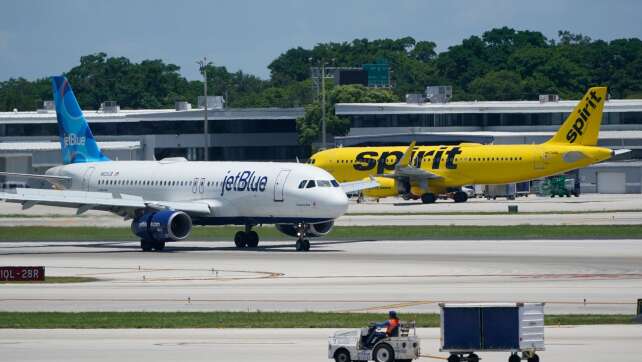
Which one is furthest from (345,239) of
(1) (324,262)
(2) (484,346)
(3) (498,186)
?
(3) (498,186)

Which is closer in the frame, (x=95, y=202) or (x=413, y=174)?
(x=95, y=202)

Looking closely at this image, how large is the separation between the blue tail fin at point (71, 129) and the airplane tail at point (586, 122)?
1793 inches

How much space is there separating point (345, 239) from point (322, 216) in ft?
28.8

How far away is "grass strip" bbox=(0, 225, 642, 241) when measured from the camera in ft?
227

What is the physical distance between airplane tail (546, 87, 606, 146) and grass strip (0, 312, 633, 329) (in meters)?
71.4

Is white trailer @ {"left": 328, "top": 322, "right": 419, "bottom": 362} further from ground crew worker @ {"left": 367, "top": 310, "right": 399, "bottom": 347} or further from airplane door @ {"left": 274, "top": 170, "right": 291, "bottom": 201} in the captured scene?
airplane door @ {"left": 274, "top": 170, "right": 291, "bottom": 201}

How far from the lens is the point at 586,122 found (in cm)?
10725

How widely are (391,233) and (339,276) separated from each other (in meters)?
24.6

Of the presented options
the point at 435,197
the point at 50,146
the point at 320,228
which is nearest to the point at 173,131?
the point at 50,146

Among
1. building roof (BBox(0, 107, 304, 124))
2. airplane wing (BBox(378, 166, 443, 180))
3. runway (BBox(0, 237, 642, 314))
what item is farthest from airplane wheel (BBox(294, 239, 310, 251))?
building roof (BBox(0, 107, 304, 124))

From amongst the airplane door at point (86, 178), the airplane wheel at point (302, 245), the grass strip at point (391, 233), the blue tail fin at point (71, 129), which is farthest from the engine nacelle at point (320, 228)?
the blue tail fin at point (71, 129)

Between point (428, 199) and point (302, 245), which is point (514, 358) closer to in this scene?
point (302, 245)

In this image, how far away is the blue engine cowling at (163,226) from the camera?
204 feet

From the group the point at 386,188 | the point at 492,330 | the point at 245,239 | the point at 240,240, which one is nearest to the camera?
the point at 492,330
